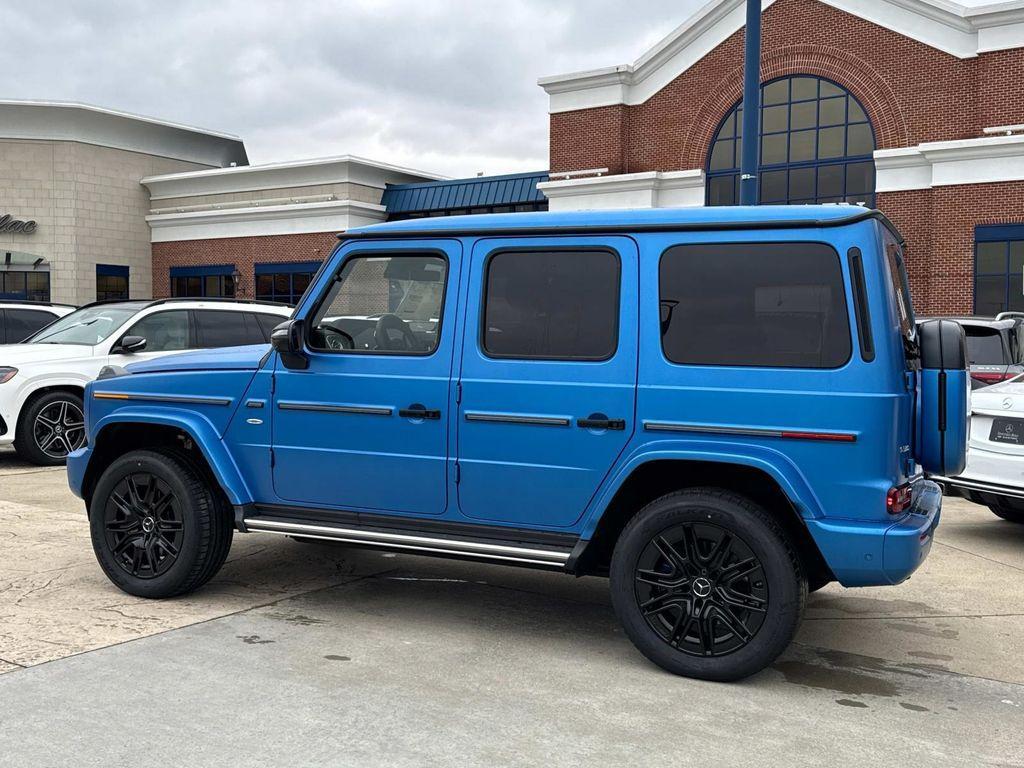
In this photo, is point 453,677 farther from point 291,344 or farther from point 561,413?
point 291,344

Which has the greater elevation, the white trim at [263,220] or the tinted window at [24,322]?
the white trim at [263,220]

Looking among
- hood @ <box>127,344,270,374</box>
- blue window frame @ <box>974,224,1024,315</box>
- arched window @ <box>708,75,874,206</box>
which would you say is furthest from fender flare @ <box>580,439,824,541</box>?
arched window @ <box>708,75,874,206</box>

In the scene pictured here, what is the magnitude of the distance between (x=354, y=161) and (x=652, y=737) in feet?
108

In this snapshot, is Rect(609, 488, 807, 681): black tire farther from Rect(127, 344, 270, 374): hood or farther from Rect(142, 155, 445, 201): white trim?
Rect(142, 155, 445, 201): white trim

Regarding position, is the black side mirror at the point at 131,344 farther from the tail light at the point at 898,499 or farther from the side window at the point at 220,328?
the tail light at the point at 898,499

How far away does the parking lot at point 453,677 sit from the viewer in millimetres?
3727

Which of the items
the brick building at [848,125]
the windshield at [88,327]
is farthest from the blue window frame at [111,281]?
the windshield at [88,327]

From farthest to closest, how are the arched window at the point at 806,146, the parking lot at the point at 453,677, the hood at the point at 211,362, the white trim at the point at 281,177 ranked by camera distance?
the white trim at the point at 281,177 < the arched window at the point at 806,146 < the hood at the point at 211,362 < the parking lot at the point at 453,677

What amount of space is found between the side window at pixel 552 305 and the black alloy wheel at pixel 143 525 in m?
2.07

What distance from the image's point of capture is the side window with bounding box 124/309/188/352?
1132cm

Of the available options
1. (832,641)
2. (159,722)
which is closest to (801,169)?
(832,641)

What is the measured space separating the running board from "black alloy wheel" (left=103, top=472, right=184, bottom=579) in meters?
0.48

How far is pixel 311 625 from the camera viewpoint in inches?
207

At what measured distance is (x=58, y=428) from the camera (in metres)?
11.2
